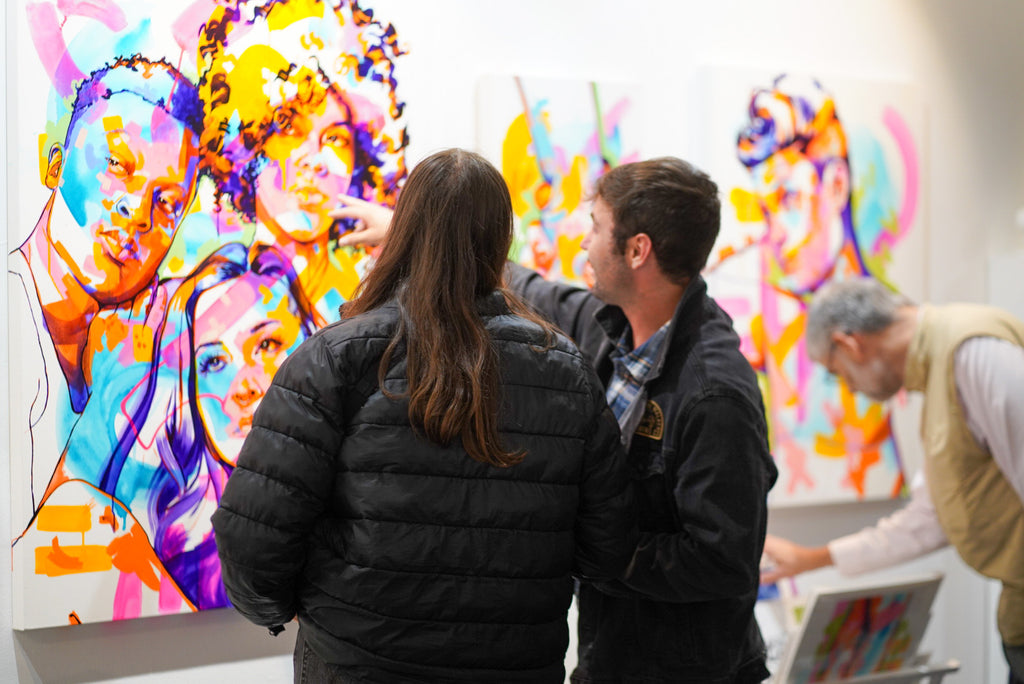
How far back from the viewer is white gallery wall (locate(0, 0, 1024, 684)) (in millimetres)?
1844

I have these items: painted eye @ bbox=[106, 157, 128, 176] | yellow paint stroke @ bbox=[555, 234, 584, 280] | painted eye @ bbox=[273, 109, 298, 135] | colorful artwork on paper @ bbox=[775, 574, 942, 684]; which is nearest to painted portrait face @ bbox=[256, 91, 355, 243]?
painted eye @ bbox=[273, 109, 298, 135]

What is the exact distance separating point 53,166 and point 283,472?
34.5 inches

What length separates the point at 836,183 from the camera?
2502mm

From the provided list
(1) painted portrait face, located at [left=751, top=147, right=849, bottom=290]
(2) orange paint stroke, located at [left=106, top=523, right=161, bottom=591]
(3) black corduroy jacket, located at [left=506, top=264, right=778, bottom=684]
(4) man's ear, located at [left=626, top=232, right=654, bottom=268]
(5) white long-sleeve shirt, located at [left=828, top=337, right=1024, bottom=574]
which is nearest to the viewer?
(3) black corduroy jacket, located at [left=506, top=264, right=778, bottom=684]

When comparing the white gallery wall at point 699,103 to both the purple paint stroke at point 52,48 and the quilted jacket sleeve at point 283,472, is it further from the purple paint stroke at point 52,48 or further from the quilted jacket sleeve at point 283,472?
the quilted jacket sleeve at point 283,472

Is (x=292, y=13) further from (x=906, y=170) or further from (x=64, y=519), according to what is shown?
(x=906, y=170)

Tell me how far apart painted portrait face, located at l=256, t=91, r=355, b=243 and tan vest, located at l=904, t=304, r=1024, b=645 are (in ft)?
4.58

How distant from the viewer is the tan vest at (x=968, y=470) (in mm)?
2172

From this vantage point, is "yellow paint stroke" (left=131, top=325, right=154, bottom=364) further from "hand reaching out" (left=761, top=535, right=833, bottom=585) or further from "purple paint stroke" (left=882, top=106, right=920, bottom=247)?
"purple paint stroke" (left=882, top=106, right=920, bottom=247)

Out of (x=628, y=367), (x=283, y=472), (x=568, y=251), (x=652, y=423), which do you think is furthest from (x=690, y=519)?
(x=568, y=251)

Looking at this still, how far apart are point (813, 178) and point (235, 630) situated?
1.79 m

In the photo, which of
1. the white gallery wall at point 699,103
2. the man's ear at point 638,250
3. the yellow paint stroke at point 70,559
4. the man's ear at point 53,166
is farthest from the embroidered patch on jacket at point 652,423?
the man's ear at point 53,166

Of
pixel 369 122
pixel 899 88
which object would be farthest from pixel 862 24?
pixel 369 122

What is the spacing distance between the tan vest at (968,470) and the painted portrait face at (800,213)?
1.10 feet
